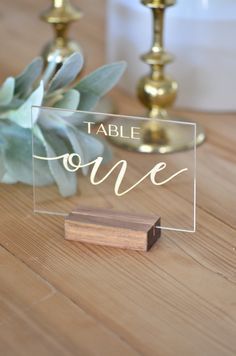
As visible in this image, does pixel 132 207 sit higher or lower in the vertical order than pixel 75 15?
lower

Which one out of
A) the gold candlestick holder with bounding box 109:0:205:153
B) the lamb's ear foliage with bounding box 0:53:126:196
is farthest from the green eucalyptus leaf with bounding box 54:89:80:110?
the gold candlestick holder with bounding box 109:0:205:153

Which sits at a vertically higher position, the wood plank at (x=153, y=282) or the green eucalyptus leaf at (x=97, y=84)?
the green eucalyptus leaf at (x=97, y=84)

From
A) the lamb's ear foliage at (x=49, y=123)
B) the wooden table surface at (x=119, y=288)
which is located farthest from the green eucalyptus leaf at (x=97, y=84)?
the wooden table surface at (x=119, y=288)

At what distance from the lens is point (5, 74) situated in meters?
1.08

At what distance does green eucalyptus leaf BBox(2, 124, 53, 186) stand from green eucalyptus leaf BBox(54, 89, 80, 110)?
0.14ft

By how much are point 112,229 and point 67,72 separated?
16cm

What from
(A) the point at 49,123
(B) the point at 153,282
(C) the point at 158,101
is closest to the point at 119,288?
(B) the point at 153,282

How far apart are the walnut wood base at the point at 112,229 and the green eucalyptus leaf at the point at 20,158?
0.22ft

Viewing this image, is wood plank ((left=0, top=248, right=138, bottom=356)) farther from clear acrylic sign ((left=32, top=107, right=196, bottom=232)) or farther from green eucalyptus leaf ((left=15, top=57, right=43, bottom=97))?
green eucalyptus leaf ((left=15, top=57, right=43, bottom=97))

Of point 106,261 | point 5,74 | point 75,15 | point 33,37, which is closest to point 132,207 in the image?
point 106,261

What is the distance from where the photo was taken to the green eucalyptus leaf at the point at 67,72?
733 mm

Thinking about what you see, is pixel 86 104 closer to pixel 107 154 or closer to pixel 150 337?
pixel 107 154

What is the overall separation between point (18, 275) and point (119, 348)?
0.43 ft

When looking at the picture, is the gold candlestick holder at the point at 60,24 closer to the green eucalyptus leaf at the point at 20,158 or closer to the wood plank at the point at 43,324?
the green eucalyptus leaf at the point at 20,158
